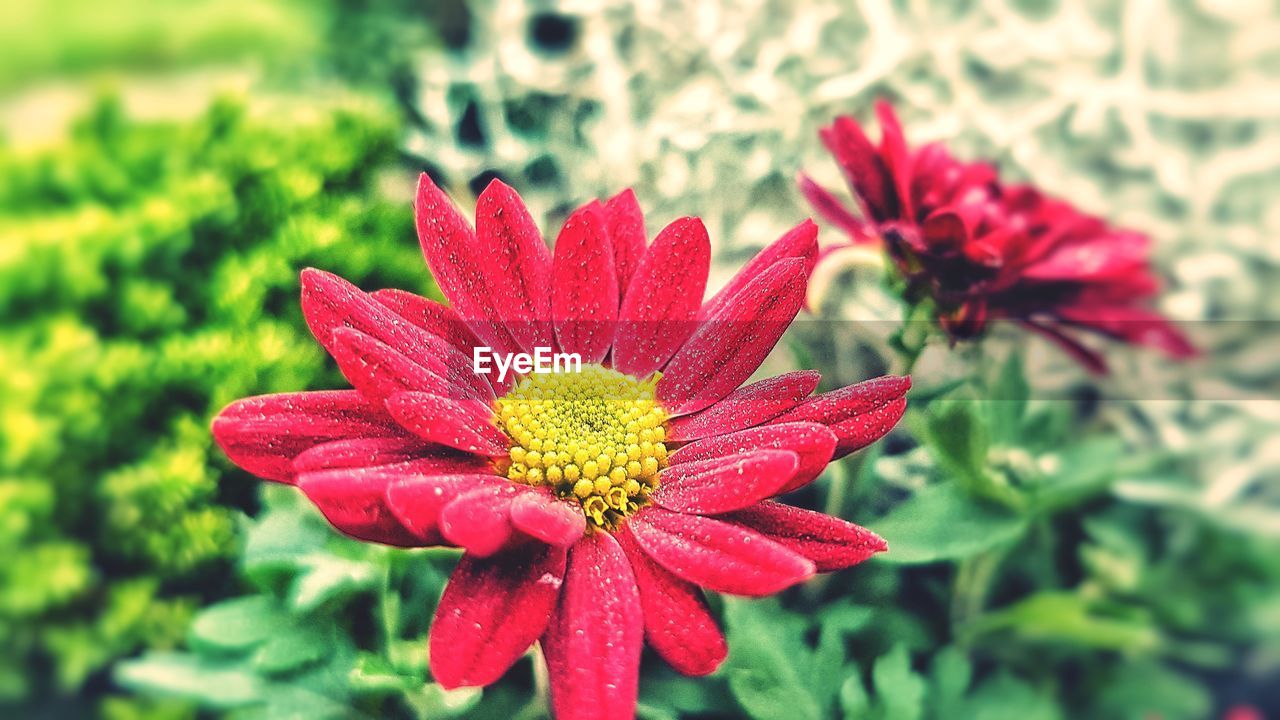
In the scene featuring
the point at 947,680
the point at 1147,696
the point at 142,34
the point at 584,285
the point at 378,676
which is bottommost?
the point at 1147,696

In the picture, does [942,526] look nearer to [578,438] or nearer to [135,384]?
[578,438]

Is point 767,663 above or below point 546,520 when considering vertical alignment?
below

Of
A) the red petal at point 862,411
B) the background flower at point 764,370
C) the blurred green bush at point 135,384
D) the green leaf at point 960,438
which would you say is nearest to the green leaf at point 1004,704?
the background flower at point 764,370

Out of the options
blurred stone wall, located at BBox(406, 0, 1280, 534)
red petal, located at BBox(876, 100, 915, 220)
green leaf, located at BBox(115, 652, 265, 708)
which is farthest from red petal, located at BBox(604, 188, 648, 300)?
blurred stone wall, located at BBox(406, 0, 1280, 534)

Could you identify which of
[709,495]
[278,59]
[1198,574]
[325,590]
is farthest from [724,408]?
[278,59]

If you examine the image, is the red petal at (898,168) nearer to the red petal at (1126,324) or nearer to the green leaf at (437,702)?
the red petal at (1126,324)

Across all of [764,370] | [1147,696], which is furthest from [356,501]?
[1147,696]

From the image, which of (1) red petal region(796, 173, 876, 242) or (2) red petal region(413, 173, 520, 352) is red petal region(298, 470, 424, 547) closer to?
(2) red petal region(413, 173, 520, 352)
